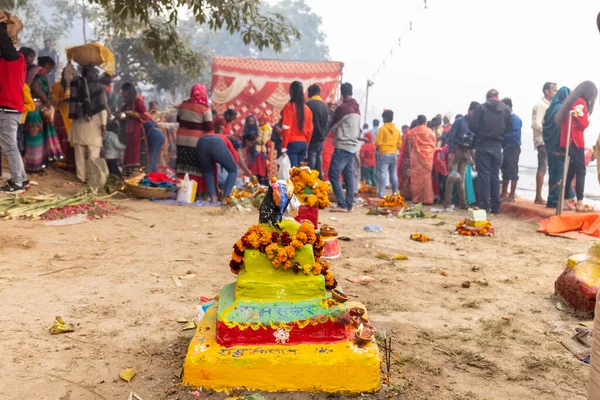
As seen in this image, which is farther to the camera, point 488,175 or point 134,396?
point 488,175

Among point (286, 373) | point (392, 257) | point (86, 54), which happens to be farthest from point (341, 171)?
point (286, 373)

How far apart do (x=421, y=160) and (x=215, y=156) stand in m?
4.93

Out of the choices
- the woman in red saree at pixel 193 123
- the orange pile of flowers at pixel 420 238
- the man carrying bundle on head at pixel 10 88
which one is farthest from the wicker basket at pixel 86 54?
the orange pile of flowers at pixel 420 238

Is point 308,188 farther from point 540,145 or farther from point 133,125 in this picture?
point 540,145

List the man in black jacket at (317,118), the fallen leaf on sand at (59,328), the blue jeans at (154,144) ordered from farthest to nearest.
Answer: the blue jeans at (154,144), the man in black jacket at (317,118), the fallen leaf on sand at (59,328)

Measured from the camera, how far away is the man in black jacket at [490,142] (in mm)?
9289

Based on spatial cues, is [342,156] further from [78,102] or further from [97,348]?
[97,348]

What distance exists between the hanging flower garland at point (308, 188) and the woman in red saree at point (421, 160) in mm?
6126

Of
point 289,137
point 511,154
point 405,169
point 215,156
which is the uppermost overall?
point 289,137

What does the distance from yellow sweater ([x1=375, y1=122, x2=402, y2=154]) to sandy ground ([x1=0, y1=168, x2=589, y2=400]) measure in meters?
4.54

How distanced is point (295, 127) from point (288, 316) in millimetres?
6204

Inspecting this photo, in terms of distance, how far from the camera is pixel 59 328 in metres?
3.01

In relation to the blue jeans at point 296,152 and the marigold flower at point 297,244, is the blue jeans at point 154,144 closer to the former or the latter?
the blue jeans at point 296,152

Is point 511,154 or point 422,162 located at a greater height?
point 511,154
